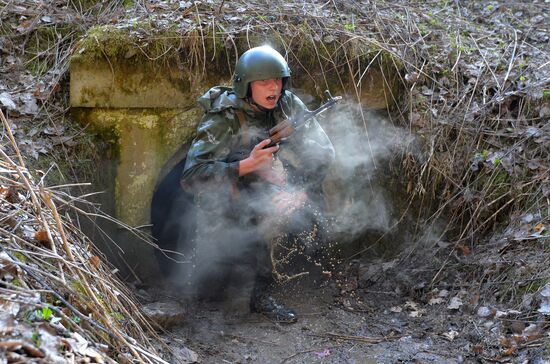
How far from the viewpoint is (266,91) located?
4.55 meters

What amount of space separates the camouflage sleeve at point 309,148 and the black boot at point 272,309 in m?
1.00

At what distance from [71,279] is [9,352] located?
0.69 metres

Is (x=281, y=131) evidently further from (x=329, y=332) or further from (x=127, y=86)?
(x=127, y=86)

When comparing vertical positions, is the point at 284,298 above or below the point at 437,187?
below

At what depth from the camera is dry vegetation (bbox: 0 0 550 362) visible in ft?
15.6

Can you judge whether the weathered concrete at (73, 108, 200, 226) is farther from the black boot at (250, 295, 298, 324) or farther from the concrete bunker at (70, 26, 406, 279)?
the black boot at (250, 295, 298, 324)

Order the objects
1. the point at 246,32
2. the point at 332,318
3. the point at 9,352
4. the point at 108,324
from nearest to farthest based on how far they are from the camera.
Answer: the point at 9,352 < the point at 108,324 < the point at 332,318 < the point at 246,32

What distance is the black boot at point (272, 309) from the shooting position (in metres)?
4.71

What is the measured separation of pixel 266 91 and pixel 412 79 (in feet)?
5.26

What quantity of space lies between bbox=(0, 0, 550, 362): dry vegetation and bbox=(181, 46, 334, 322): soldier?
89 cm

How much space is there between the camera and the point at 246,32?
217 inches

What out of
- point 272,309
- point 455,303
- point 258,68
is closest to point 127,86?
point 258,68

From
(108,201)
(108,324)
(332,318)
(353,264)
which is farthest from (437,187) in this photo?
(108,324)

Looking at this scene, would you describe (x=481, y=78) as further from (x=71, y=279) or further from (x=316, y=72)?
(x=71, y=279)
